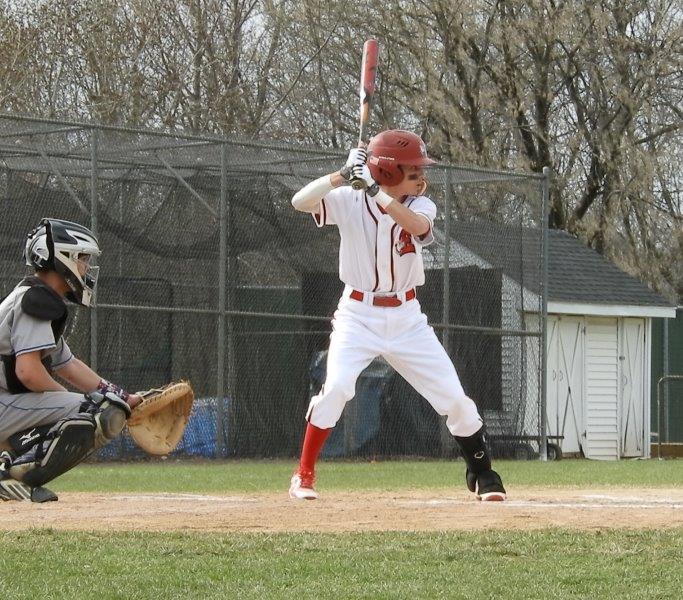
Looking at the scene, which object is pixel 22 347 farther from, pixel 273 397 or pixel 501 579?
pixel 273 397

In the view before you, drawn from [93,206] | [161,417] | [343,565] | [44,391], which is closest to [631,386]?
[93,206]

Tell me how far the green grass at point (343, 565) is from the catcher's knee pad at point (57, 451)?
267 mm

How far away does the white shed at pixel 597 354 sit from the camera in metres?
21.2

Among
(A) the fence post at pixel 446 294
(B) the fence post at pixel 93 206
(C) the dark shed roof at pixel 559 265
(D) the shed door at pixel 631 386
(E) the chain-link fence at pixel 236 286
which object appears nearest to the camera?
(B) the fence post at pixel 93 206

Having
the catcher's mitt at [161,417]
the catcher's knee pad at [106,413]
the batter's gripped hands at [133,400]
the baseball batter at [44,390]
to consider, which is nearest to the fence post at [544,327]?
the catcher's mitt at [161,417]

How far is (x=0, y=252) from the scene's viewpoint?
13.8 metres

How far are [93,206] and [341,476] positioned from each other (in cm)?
380

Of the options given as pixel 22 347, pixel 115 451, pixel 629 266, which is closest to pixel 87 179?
pixel 115 451

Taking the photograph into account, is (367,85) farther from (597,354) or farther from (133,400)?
(597,354)

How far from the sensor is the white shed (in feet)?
A: 69.7

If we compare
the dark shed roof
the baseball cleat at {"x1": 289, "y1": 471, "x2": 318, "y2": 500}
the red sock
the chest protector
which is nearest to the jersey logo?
the red sock

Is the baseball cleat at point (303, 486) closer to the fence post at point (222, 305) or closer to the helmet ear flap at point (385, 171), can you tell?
the helmet ear flap at point (385, 171)

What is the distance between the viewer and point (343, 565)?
5.35 metres

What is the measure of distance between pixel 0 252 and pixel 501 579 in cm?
964
